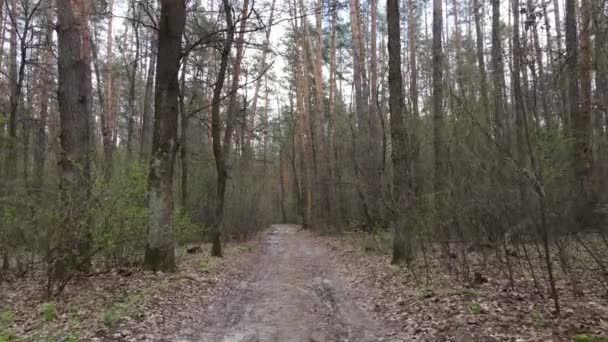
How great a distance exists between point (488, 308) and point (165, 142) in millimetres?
6565

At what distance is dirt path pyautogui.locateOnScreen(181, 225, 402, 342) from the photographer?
5.83 m

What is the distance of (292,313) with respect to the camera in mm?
6891

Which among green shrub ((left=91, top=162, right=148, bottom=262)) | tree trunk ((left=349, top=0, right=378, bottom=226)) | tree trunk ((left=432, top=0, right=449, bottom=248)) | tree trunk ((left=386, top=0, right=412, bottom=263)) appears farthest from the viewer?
tree trunk ((left=349, top=0, right=378, bottom=226))

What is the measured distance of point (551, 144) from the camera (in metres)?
7.42

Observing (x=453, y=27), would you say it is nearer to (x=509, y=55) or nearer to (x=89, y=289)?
(x=509, y=55)

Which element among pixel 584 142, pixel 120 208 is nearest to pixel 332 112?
pixel 584 142

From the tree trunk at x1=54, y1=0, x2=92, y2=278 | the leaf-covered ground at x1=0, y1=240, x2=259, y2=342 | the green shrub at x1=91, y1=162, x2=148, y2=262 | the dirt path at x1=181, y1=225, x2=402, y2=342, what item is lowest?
the dirt path at x1=181, y1=225, x2=402, y2=342

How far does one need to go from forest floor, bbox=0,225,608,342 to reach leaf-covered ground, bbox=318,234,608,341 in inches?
0.6

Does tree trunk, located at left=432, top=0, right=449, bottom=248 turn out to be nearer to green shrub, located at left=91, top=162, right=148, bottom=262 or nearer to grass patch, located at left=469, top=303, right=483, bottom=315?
grass patch, located at left=469, top=303, right=483, bottom=315

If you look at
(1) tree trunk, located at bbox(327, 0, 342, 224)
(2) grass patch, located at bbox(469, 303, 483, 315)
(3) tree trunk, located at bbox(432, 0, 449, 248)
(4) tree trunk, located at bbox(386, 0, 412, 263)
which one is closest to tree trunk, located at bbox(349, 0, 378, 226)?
(1) tree trunk, located at bbox(327, 0, 342, 224)

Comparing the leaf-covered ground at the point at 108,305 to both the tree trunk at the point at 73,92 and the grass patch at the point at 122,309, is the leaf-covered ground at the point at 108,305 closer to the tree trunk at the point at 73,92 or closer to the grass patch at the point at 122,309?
the grass patch at the point at 122,309

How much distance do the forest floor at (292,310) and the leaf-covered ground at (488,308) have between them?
1 cm

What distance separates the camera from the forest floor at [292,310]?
212 inches

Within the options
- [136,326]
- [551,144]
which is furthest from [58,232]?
[551,144]
